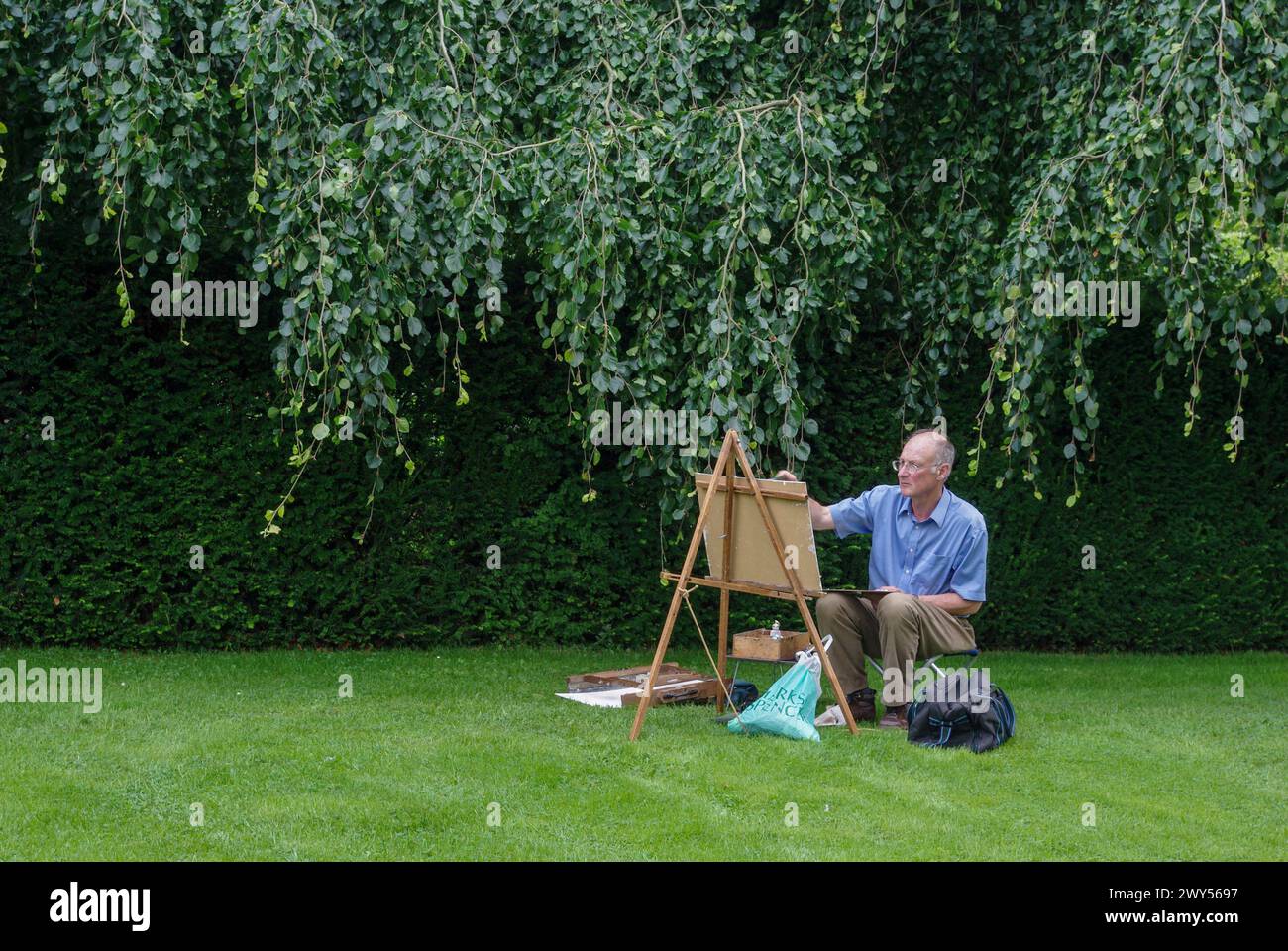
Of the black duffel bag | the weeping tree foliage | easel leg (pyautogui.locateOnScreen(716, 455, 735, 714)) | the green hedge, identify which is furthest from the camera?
→ the green hedge

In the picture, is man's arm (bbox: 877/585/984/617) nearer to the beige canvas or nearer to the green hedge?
the beige canvas

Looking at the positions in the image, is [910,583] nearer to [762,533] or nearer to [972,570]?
[972,570]

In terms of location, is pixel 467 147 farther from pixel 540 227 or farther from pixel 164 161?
pixel 164 161

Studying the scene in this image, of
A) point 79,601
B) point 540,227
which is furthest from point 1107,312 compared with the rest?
point 79,601

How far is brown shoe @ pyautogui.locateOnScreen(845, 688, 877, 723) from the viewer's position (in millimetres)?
5867

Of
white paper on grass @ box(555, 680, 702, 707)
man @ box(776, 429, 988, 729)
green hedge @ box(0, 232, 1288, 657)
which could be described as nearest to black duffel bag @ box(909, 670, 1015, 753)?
man @ box(776, 429, 988, 729)

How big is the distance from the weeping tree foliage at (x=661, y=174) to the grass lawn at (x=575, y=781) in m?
1.31

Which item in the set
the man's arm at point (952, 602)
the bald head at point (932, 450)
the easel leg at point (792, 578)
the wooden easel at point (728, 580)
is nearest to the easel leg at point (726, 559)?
the wooden easel at point (728, 580)

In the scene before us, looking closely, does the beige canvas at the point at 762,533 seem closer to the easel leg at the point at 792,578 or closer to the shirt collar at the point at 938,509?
the easel leg at the point at 792,578

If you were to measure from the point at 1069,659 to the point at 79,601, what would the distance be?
18.5ft

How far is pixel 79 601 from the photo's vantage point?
7414 millimetres

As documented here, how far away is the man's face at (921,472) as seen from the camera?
5770 mm

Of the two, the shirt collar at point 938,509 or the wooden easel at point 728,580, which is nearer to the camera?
the wooden easel at point 728,580

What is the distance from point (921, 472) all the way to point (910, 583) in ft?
1.63
